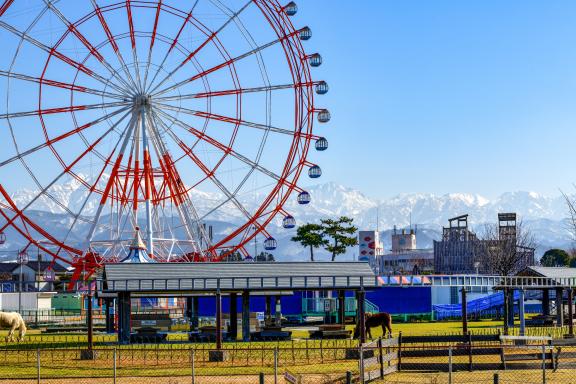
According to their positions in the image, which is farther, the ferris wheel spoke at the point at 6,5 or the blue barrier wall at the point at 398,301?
the blue barrier wall at the point at 398,301

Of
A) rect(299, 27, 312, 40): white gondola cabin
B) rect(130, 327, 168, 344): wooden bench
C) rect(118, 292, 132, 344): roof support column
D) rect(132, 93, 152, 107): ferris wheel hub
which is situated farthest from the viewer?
rect(299, 27, 312, 40): white gondola cabin

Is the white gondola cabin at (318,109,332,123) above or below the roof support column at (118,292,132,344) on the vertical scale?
above

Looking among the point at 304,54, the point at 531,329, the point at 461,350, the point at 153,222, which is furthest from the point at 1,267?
the point at 461,350

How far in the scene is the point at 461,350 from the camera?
43688 mm

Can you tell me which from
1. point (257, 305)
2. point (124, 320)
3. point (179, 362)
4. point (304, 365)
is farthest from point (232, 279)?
point (257, 305)

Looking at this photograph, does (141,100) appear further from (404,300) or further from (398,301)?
(404,300)

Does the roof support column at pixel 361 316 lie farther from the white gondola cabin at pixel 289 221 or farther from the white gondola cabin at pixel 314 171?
the white gondola cabin at pixel 289 221

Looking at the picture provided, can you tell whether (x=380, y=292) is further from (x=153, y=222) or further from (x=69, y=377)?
(x=69, y=377)

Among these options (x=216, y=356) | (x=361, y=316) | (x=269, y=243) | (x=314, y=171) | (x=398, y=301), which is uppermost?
(x=314, y=171)

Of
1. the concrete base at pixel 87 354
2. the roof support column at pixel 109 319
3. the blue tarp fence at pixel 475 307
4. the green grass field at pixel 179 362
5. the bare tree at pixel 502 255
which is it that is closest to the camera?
the green grass field at pixel 179 362

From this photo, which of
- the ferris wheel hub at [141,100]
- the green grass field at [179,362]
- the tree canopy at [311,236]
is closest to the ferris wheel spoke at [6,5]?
the ferris wheel hub at [141,100]

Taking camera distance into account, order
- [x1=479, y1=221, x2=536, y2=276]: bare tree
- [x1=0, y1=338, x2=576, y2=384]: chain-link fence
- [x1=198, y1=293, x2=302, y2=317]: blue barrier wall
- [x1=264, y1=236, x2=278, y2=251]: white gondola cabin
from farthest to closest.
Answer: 1. [x1=479, y1=221, x2=536, y2=276]: bare tree
2. [x1=198, y1=293, x2=302, y2=317]: blue barrier wall
3. [x1=264, y1=236, x2=278, y2=251]: white gondola cabin
4. [x1=0, y1=338, x2=576, y2=384]: chain-link fence

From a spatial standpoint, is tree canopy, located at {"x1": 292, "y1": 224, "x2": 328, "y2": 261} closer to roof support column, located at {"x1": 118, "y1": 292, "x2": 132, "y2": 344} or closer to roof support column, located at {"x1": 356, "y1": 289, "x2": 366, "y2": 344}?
roof support column, located at {"x1": 356, "y1": 289, "x2": 366, "y2": 344}

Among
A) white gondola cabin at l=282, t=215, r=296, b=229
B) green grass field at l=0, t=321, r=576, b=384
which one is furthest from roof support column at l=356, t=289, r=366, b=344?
white gondola cabin at l=282, t=215, r=296, b=229
